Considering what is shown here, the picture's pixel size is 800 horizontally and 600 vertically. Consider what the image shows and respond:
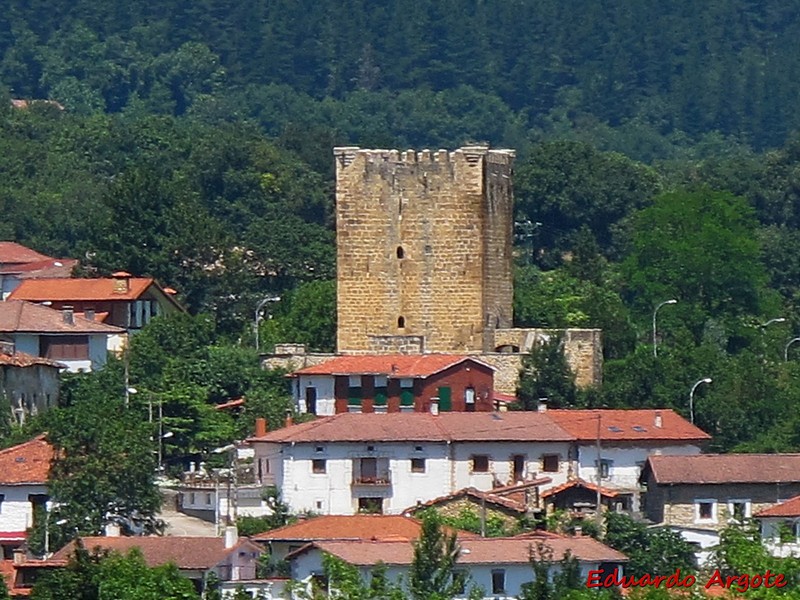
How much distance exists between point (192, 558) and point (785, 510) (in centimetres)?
1049

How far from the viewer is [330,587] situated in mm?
58781

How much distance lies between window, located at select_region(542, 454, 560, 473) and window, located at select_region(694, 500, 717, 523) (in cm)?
289

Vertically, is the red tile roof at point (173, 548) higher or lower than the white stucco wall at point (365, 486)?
lower

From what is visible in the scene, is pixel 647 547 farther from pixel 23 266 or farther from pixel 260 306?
pixel 23 266

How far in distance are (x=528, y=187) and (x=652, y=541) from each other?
3787cm

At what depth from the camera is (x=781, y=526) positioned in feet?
212

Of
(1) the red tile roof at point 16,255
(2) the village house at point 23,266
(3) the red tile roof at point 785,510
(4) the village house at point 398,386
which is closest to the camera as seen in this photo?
(3) the red tile roof at point 785,510

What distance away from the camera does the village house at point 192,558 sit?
61156mm

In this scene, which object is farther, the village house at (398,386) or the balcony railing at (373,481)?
the village house at (398,386)

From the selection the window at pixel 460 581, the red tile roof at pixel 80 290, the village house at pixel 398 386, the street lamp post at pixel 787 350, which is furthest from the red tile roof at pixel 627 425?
the street lamp post at pixel 787 350

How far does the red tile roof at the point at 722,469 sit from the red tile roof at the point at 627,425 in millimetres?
1402

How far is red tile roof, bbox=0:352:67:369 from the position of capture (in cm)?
7294

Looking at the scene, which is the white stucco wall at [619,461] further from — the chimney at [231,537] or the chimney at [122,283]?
the chimney at [122,283]

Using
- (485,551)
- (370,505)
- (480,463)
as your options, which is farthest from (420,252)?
(485,551)
